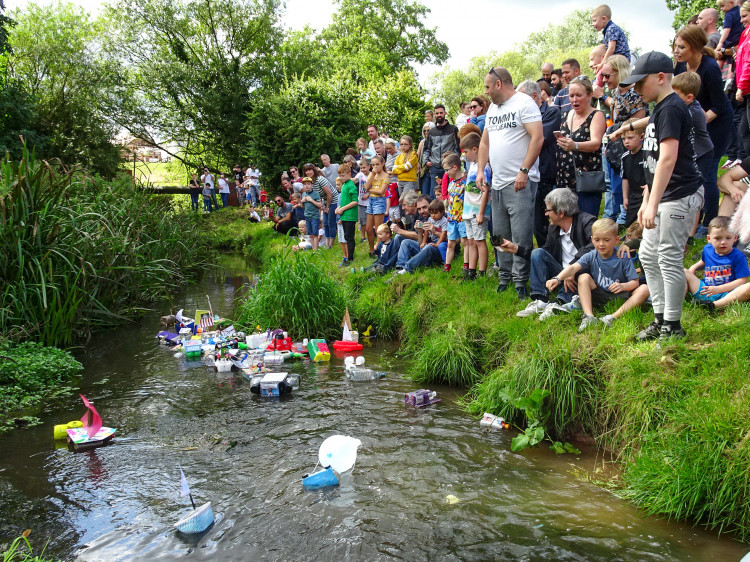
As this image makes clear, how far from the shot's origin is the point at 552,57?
179 ft

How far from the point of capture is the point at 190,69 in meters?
29.7

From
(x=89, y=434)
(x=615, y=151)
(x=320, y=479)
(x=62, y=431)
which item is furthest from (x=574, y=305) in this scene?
(x=62, y=431)

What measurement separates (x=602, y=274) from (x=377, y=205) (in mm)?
5687

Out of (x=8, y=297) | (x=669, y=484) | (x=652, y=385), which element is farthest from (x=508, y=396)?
(x=8, y=297)

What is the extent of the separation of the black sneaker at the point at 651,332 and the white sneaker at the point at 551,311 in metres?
1.02

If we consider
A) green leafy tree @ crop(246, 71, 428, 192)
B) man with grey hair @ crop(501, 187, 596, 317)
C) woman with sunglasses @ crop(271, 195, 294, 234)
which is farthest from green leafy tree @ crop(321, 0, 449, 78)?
man with grey hair @ crop(501, 187, 596, 317)

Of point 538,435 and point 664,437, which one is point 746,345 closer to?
point 664,437

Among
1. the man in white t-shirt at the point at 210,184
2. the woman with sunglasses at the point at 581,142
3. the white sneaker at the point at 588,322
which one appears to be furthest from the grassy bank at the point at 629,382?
the man in white t-shirt at the point at 210,184

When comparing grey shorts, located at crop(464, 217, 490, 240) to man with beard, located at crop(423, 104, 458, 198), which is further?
man with beard, located at crop(423, 104, 458, 198)

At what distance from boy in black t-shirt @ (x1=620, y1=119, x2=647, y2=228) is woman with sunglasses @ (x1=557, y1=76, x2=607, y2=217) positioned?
10.3 inches

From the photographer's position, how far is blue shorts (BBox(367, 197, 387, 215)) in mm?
10633

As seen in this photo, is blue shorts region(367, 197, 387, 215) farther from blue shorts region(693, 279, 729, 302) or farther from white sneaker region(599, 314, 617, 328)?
blue shorts region(693, 279, 729, 302)

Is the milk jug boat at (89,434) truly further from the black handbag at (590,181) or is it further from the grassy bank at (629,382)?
the black handbag at (590,181)

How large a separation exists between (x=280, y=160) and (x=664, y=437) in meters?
18.6
